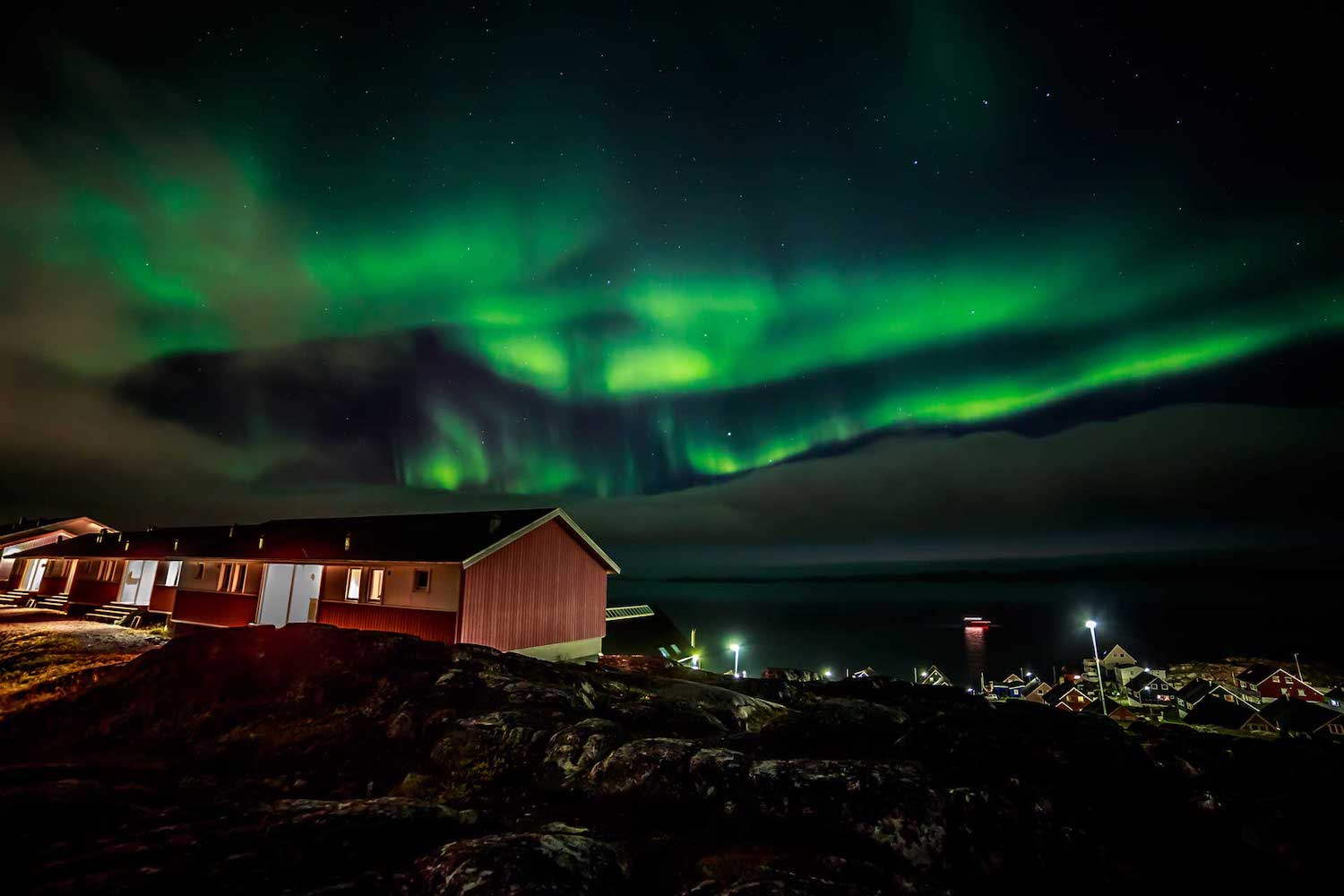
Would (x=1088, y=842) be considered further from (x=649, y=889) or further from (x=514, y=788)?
(x=514, y=788)

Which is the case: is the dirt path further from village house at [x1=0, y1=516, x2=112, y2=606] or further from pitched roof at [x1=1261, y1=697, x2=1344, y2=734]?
pitched roof at [x1=1261, y1=697, x2=1344, y2=734]

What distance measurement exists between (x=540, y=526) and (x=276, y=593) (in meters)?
15.6

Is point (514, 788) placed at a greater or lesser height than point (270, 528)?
lesser

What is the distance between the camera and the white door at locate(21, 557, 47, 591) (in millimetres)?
45344

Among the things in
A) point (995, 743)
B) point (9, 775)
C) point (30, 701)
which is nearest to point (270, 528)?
point (30, 701)

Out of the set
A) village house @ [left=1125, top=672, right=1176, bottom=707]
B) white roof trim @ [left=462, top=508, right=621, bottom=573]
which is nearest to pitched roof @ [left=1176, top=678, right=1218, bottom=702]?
village house @ [left=1125, top=672, right=1176, bottom=707]

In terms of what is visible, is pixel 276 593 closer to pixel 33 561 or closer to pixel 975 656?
pixel 33 561

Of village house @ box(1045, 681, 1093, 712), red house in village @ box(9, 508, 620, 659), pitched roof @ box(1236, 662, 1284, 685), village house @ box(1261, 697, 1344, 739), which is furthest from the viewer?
pitched roof @ box(1236, 662, 1284, 685)

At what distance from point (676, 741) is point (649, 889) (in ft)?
11.6

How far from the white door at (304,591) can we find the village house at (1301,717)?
87973mm

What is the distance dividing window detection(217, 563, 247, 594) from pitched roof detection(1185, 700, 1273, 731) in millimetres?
91897

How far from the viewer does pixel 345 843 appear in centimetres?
684

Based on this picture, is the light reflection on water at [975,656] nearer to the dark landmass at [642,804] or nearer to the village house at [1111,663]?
the village house at [1111,663]

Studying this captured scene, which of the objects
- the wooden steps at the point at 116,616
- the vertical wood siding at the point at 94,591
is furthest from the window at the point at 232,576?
the vertical wood siding at the point at 94,591
